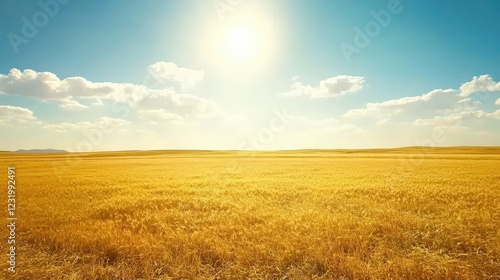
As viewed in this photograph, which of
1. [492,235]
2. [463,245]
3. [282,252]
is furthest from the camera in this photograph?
[492,235]

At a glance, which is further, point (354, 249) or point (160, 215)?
A: point (160, 215)

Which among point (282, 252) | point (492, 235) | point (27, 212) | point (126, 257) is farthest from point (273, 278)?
point (27, 212)

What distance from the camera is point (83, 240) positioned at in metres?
7.10

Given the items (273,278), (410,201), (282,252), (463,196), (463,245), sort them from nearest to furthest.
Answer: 1. (273,278)
2. (282,252)
3. (463,245)
4. (410,201)
5. (463,196)

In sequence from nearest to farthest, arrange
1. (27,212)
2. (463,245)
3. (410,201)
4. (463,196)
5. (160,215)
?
(463,245) → (160,215) → (27,212) → (410,201) → (463,196)

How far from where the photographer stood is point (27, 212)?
10.7 meters

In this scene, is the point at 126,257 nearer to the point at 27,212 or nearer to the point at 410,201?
the point at 27,212

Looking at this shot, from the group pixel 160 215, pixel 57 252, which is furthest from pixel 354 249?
pixel 57 252

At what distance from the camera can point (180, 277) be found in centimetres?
545

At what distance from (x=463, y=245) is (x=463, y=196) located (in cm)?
837

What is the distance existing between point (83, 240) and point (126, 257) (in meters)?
1.68

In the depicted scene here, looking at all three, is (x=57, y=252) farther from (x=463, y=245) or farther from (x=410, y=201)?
(x=410, y=201)

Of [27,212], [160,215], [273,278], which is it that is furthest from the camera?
[27,212]

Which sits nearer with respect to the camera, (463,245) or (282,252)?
(282,252)
